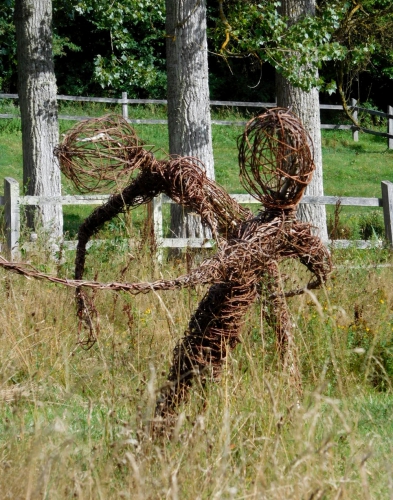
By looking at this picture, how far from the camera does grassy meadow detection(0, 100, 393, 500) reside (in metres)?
2.80

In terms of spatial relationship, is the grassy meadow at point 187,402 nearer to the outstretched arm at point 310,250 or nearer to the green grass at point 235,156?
the outstretched arm at point 310,250

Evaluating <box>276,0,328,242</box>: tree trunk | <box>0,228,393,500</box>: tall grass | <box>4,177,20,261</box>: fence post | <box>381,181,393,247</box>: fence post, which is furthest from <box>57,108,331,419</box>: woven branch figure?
<box>276,0,328,242</box>: tree trunk

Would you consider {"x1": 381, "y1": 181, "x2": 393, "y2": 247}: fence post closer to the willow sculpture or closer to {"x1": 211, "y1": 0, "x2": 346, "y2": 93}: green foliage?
{"x1": 211, "y1": 0, "x2": 346, "y2": 93}: green foliage

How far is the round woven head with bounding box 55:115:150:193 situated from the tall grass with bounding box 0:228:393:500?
2.85 ft

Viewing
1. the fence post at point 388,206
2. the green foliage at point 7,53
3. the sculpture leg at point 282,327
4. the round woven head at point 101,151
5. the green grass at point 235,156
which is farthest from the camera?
the green foliage at point 7,53

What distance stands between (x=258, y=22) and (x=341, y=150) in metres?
15.3

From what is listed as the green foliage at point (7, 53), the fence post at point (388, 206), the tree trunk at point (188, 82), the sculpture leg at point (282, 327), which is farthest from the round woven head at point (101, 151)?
the green foliage at point (7, 53)

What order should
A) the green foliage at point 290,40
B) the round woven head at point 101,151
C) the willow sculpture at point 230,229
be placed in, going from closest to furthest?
the willow sculpture at point 230,229 < the round woven head at point 101,151 < the green foliage at point 290,40

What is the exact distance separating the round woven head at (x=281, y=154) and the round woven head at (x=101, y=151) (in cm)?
101

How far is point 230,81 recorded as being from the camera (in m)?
32.6

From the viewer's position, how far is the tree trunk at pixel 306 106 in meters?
11.6

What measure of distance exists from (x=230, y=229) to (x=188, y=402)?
1235mm

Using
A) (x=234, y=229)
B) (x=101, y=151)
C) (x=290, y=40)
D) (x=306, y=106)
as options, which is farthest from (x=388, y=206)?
(x=234, y=229)

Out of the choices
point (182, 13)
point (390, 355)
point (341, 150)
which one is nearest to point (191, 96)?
point (182, 13)
